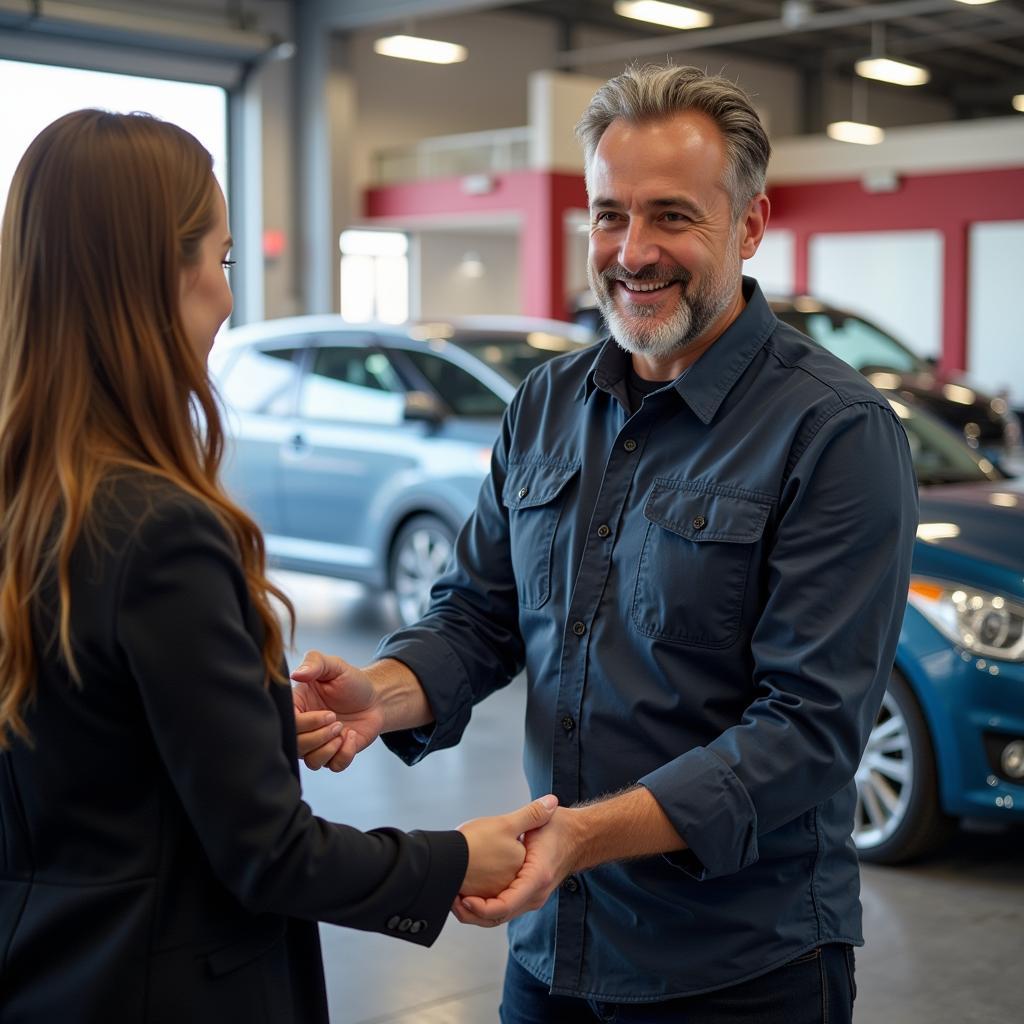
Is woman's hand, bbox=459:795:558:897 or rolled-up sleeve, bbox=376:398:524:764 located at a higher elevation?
rolled-up sleeve, bbox=376:398:524:764

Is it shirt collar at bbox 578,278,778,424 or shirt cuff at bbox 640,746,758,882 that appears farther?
shirt collar at bbox 578,278,778,424

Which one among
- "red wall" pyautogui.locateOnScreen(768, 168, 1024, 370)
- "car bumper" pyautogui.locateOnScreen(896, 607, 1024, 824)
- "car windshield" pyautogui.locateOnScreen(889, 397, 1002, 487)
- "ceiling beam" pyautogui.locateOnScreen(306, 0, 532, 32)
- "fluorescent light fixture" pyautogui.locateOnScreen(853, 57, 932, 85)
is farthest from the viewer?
"fluorescent light fixture" pyautogui.locateOnScreen(853, 57, 932, 85)

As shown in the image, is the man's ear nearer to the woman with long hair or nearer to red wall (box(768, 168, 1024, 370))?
the woman with long hair

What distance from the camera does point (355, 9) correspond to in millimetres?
16562

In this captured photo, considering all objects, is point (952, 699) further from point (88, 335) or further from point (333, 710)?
point (88, 335)

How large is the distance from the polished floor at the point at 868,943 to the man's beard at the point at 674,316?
202cm

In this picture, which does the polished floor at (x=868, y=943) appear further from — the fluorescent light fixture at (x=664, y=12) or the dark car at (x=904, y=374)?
the fluorescent light fixture at (x=664, y=12)

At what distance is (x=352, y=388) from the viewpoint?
7535 mm

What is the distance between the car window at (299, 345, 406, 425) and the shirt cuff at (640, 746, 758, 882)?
18.5 feet

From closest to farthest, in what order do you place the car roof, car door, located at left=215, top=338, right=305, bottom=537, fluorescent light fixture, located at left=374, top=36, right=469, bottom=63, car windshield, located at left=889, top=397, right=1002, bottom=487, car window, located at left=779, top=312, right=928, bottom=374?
1. car windshield, located at left=889, top=397, right=1002, bottom=487
2. the car roof
3. car door, located at left=215, top=338, right=305, bottom=537
4. car window, located at left=779, top=312, right=928, bottom=374
5. fluorescent light fixture, located at left=374, top=36, right=469, bottom=63

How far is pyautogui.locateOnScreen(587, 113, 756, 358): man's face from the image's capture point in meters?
1.88

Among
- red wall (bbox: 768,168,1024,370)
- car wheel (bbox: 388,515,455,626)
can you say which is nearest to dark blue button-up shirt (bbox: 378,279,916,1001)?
car wheel (bbox: 388,515,455,626)

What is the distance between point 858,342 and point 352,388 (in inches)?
185

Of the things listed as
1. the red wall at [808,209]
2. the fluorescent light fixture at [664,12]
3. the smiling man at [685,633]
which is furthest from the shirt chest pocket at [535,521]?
the fluorescent light fixture at [664,12]
